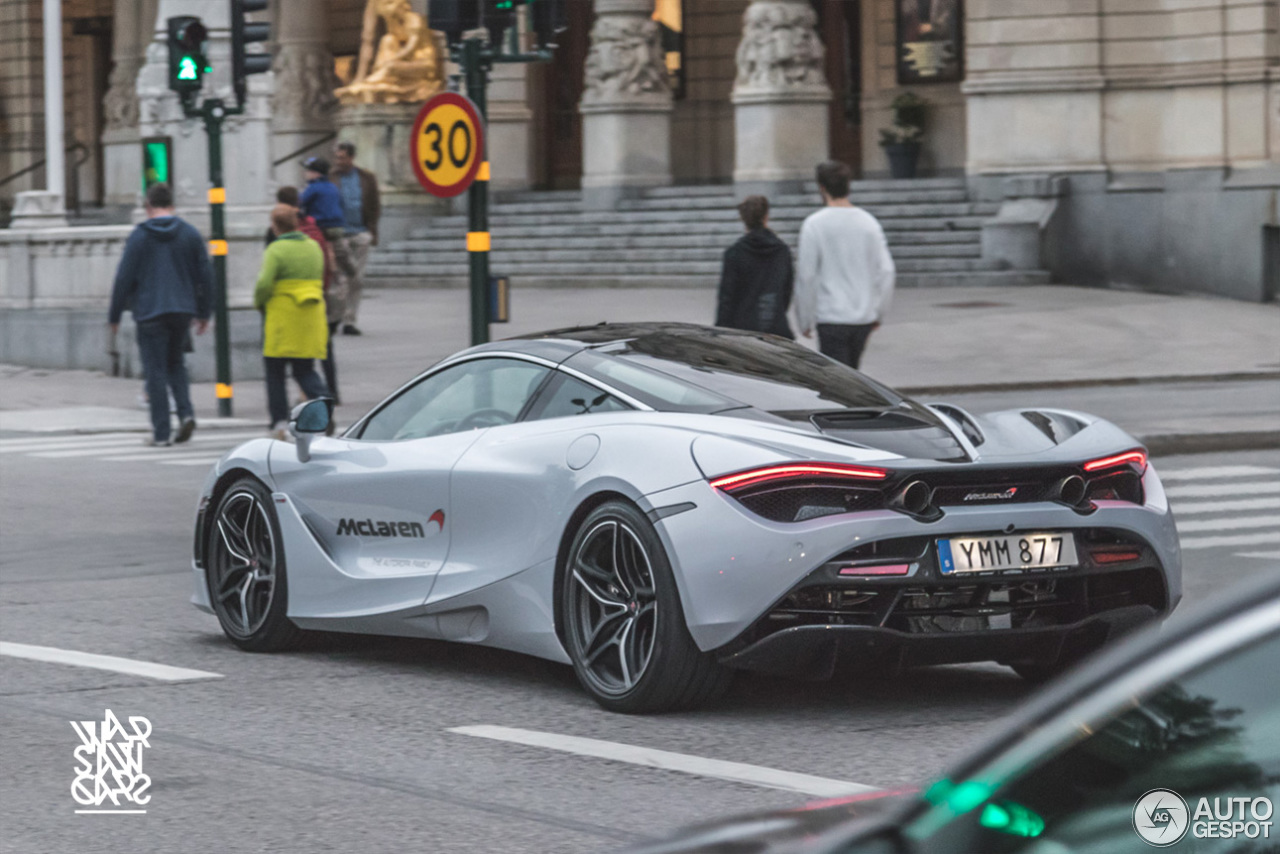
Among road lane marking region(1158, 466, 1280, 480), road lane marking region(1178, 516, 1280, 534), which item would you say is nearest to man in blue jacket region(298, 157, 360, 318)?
road lane marking region(1158, 466, 1280, 480)

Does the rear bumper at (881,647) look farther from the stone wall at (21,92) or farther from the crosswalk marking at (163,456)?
the stone wall at (21,92)

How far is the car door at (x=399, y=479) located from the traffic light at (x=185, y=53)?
37.4 ft

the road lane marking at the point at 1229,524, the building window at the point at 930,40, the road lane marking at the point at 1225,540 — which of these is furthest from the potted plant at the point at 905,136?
the road lane marking at the point at 1225,540

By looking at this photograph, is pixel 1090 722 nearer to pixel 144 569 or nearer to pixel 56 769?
pixel 56 769

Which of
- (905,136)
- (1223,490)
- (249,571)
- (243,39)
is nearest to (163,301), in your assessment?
(243,39)

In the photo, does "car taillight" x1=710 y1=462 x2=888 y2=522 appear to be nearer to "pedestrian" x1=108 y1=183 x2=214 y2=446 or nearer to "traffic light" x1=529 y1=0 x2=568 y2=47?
Result: "traffic light" x1=529 y1=0 x2=568 y2=47

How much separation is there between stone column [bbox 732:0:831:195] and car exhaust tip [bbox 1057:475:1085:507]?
2640cm

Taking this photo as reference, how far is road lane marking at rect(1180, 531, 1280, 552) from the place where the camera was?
10.6 metres

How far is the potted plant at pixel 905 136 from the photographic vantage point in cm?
3444

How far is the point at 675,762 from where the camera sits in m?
5.97

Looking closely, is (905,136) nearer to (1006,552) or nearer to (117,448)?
(117,448)

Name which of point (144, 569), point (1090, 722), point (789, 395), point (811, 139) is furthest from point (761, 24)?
point (1090, 722)

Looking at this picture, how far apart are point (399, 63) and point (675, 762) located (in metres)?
31.6

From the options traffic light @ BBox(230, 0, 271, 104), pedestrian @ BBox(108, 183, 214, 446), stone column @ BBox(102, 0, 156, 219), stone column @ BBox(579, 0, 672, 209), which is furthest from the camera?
stone column @ BBox(102, 0, 156, 219)
